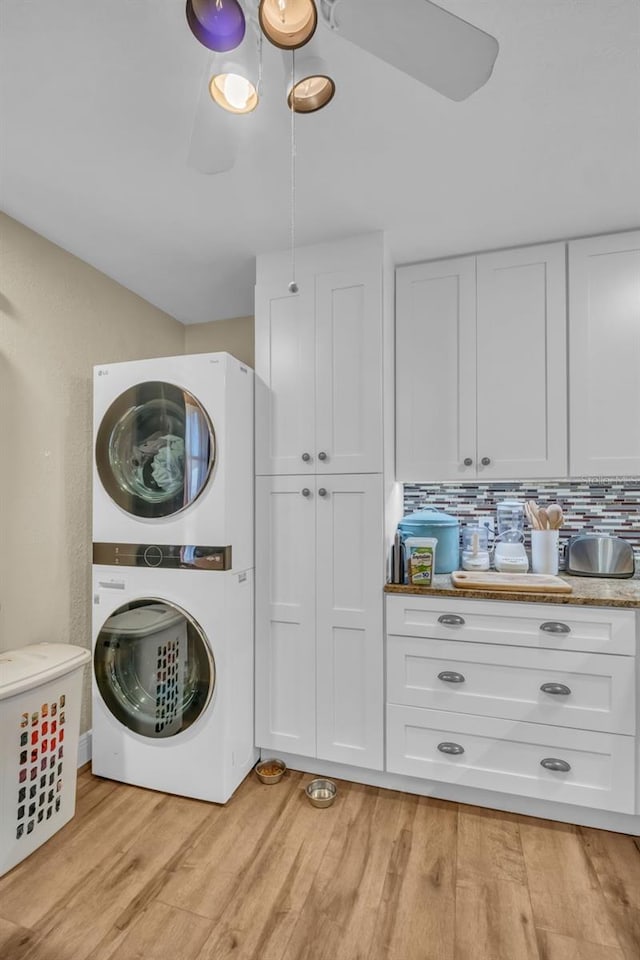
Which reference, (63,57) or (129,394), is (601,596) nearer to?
(129,394)

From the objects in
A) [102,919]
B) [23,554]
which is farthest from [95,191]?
[102,919]

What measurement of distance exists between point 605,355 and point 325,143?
4.74ft

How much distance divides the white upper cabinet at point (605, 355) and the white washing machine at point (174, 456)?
4.82ft

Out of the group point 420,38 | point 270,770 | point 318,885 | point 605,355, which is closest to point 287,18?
point 420,38

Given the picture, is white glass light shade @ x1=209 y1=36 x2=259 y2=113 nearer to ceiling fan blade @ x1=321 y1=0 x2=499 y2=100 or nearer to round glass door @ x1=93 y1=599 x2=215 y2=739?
ceiling fan blade @ x1=321 y1=0 x2=499 y2=100

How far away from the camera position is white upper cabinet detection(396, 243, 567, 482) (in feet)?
7.11

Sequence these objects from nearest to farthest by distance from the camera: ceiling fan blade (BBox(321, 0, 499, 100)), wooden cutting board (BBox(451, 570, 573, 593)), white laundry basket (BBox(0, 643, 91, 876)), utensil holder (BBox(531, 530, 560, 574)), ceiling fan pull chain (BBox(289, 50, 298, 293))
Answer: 1. ceiling fan blade (BBox(321, 0, 499, 100))
2. ceiling fan pull chain (BBox(289, 50, 298, 293))
3. white laundry basket (BBox(0, 643, 91, 876))
4. wooden cutting board (BBox(451, 570, 573, 593))
5. utensil holder (BBox(531, 530, 560, 574))

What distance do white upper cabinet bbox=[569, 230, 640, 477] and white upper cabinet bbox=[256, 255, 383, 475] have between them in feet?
2.87

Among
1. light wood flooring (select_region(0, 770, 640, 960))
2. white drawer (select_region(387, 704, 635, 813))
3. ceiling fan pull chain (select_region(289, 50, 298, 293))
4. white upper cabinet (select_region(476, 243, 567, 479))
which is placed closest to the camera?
ceiling fan pull chain (select_region(289, 50, 298, 293))

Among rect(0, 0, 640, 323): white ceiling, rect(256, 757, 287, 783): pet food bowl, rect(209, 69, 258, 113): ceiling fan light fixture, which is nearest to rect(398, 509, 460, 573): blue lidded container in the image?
rect(256, 757, 287, 783): pet food bowl

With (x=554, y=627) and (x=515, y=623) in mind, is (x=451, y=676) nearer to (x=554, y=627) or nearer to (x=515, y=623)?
(x=515, y=623)

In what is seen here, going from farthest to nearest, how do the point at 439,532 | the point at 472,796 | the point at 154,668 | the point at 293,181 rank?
the point at 439,532, the point at 154,668, the point at 472,796, the point at 293,181

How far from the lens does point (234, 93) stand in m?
0.93

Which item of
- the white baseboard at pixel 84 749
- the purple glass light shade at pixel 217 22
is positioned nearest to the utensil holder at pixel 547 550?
the purple glass light shade at pixel 217 22
